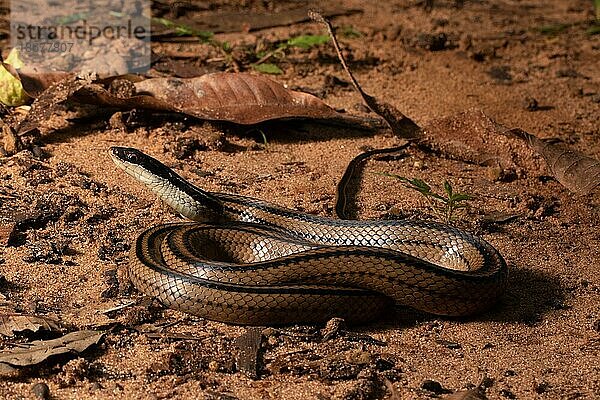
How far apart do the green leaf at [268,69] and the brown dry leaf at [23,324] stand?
188 inches

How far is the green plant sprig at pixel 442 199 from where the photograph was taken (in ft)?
22.5

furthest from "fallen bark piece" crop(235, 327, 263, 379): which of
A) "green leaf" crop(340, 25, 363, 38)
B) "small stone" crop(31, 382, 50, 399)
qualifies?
"green leaf" crop(340, 25, 363, 38)

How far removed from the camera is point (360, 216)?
7.23 metres

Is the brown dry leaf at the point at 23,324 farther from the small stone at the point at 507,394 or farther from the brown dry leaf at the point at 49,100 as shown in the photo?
the brown dry leaf at the point at 49,100

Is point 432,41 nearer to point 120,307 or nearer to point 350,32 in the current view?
point 350,32

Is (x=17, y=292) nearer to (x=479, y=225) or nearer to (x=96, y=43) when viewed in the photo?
(x=479, y=225)

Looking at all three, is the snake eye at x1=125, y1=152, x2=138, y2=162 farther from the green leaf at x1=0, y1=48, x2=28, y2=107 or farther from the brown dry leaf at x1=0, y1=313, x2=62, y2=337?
the green leaf at x1=0, y1=48, x2=28, y2=107

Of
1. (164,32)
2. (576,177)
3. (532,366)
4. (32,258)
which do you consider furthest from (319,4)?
(532,366)

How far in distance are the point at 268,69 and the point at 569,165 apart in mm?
3430

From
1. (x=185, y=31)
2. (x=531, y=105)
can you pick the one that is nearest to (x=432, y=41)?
(x=531, y=105)

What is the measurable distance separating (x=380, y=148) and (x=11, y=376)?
175 inches

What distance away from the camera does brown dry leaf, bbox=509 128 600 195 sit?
7.44 metres

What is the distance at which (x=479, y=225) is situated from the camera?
7.16 m

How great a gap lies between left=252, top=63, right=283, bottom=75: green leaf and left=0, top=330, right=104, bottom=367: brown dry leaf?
482 centimetres
